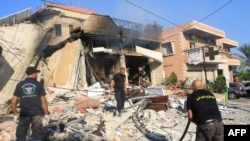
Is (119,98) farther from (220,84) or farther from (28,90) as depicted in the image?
(220,84)

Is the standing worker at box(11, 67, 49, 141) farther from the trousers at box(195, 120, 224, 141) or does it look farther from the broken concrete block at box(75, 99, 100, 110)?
the broken concrete block at box(75, 99, 100, 110)

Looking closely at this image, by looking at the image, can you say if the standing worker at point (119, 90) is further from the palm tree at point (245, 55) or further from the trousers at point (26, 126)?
the palm tree at point (245, 55)

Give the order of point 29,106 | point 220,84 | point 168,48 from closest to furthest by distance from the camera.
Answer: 1. point 29,106
2. point 220,84
3. point 168,48

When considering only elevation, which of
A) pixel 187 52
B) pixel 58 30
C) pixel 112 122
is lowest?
pixel 112 122

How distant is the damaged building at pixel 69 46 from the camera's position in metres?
16.1

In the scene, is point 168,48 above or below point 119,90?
above

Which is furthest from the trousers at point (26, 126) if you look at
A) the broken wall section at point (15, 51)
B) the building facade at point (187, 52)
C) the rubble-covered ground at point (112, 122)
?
the building facade at point (187, 52)

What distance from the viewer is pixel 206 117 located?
532 cm

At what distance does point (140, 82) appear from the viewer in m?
24.0

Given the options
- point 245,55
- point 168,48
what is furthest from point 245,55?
point 168,48

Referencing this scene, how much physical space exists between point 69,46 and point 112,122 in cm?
1023

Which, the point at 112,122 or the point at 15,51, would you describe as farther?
the point at 15,51

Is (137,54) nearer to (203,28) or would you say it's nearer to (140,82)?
(140,82)

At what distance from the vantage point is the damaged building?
16094 millimetres
